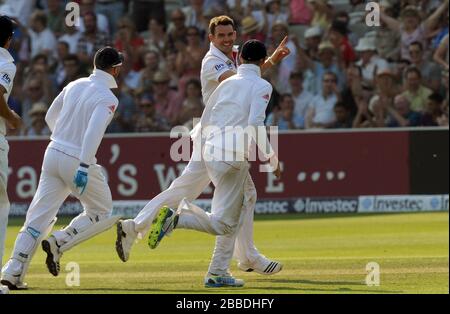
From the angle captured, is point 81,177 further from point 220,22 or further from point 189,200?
point 220,22

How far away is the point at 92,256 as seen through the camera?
1430 centimetres

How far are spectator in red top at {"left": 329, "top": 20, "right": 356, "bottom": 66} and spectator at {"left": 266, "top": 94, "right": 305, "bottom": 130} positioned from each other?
1.10m

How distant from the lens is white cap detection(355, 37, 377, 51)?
20766mm

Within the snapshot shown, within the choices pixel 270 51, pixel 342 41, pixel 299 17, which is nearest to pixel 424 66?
pixel 342 41

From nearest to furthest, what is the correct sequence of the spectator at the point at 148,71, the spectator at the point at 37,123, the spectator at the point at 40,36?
the spectator at the point at 37,123 → the spectator at the point at 148,71 → the spectator at the point at 40,36

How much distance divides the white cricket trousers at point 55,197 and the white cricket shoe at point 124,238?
0.83 feet

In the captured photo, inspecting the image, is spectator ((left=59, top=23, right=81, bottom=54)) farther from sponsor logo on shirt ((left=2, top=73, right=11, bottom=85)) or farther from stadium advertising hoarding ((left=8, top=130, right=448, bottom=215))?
sponsor logo on shirt ((left=2, top=73, right=11, bottom=85))

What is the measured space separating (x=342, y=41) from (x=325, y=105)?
3.83ft

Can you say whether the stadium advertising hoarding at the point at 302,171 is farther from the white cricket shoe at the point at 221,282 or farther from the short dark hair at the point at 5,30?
the short dark hair at the point at 5,30

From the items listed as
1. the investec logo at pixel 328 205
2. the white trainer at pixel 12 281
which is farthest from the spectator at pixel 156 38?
the white trainer at pixel 12 281

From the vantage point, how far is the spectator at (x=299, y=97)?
67.6ft

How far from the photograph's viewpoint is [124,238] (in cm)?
1117
